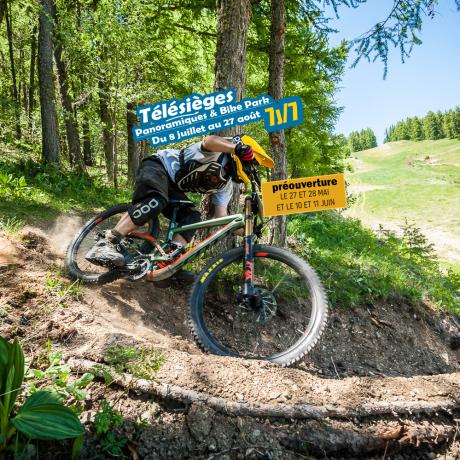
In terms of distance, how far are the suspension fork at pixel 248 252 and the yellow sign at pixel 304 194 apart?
206 mm

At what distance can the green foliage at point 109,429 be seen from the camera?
1.77 meters

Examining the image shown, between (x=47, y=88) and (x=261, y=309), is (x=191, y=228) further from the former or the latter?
(x=47, y=88)

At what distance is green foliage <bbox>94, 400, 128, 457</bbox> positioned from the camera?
1773 mm

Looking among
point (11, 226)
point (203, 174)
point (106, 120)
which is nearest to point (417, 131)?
point (106, 120)

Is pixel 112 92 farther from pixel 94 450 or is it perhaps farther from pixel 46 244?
pixel 94 450

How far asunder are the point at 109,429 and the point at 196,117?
2.92 metres

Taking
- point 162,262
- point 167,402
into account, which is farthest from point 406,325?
point 167,402

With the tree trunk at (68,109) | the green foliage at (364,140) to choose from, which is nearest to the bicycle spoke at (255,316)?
the tree trunk at (68,109)

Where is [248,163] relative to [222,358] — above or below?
above

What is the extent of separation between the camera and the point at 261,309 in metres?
3.27

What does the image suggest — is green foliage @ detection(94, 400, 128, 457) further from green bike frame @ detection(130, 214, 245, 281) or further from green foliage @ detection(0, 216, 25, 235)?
green foliage @ detection(0, 216, 25, 235)

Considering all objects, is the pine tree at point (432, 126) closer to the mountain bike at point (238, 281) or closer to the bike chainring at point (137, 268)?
the mountain bike at point (238, 281)

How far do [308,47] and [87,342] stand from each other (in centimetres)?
838

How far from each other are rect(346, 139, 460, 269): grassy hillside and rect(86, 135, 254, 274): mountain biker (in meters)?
13.3
